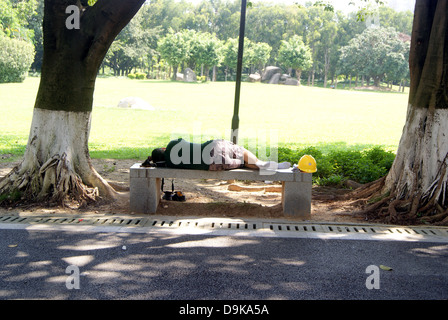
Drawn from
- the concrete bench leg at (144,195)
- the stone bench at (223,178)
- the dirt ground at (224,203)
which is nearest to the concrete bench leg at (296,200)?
the stone bench at (223,178)

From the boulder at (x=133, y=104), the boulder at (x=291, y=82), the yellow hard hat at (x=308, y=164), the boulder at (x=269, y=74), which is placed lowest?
the boulder at (x=133, y=104)

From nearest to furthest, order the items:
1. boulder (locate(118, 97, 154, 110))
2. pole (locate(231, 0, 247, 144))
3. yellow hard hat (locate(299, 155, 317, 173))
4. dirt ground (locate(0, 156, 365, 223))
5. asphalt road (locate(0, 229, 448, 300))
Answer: asphalt road (locate(0, 229, 448, 300))
yellow hard hat (locate(299, 155, 317, 173))
dirt ground (locate(0, 156, 365, 223))
pole (locate(231, 0, 247, 144))
boulder (locate(118, 97, 154, 110))

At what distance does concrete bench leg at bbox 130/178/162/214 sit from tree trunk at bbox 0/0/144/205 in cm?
86

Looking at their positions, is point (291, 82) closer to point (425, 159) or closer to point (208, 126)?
point (208, 126)

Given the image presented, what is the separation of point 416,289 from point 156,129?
52.8 feet

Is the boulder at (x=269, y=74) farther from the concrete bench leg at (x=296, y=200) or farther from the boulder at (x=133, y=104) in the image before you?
the concrete bench leg at (x=296, y=200)

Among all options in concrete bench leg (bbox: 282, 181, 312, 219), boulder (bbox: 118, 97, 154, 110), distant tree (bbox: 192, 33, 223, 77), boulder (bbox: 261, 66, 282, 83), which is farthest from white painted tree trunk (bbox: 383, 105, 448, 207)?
boulder (bbox: 261, 66, 282, 83)

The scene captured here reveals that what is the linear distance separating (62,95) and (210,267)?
4028 mm

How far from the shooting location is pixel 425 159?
24.0ft

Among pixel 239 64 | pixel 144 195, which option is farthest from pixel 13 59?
pixel 144 195

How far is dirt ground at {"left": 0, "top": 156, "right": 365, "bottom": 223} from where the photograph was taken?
717 centimetres

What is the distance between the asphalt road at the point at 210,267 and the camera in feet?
14.5

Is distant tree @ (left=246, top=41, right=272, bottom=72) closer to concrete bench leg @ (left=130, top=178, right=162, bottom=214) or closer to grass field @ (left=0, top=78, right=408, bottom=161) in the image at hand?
grass field @ (left=0, top=78, right=408, bottom=161)
